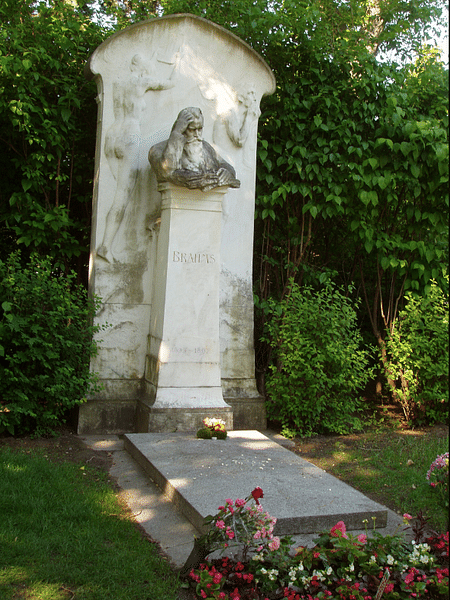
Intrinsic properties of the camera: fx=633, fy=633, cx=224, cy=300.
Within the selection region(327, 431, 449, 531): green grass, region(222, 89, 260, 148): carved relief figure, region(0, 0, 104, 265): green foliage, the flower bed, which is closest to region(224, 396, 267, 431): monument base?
region(327, 431, 449, 531): green grass

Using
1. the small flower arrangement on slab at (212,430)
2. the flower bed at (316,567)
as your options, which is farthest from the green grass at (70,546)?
the small flower arrangement on slab at (212,430)

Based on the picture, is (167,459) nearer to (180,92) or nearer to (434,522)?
(434,522)

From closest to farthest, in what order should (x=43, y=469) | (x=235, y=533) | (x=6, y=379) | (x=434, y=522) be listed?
(x=235, y=533) → (x=434, y=522) → (x=43, y=469) → (x=6, y=379)

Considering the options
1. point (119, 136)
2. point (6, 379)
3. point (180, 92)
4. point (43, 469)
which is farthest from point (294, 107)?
point (43, 469)

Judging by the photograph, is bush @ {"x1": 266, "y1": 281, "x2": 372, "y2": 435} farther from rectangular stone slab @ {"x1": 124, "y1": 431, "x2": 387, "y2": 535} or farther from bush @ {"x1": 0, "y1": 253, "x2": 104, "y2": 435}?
bush @ {"x1": 0, "y1": 253, "x2": 104, "y2": 435}

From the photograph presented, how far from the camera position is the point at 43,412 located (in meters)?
5.40

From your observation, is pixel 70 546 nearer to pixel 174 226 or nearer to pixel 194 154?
pixel 174 226

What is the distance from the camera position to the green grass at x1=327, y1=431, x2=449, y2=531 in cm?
423

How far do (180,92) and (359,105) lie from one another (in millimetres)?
1863

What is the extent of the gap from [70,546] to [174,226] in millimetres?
3019

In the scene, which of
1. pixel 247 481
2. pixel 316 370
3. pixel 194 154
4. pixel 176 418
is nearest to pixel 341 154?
pixel 194 154

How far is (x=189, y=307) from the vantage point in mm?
5594

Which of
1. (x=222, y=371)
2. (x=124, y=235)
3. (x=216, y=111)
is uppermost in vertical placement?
(x=216, y=111)

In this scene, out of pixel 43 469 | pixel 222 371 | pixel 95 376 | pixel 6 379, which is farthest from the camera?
pixel 222 371
